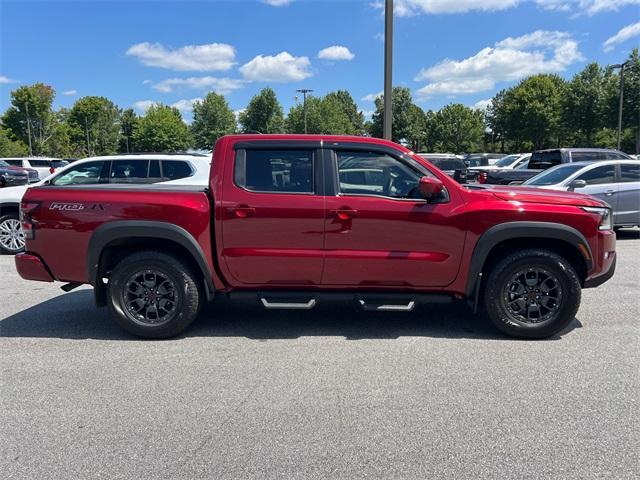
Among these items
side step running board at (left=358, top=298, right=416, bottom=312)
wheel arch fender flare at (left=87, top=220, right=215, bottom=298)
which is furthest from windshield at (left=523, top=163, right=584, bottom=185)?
wheel arch fender flare at (left=87, top=220, right=215, bottom=298)

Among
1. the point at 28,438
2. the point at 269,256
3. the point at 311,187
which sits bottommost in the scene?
the point at 28,438

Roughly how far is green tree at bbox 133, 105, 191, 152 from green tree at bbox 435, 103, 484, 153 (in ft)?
129

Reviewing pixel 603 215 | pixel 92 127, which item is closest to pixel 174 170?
pixel 603 215

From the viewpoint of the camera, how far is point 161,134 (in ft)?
269

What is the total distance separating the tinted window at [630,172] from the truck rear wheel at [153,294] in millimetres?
9503

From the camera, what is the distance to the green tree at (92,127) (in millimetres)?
89375

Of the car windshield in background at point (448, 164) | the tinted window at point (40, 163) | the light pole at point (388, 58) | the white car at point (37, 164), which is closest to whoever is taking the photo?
the light pole at point (388, 58)

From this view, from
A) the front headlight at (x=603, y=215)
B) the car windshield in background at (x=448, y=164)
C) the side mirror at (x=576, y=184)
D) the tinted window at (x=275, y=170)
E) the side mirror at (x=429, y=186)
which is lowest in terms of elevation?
the front headlight at (x=603, y=215)

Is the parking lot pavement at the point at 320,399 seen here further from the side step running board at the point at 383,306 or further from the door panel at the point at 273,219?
the door panel at the point at 273,219

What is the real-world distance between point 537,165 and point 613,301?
1098 cm

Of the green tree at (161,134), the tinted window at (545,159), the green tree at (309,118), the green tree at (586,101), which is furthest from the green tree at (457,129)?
the tinted window at (545,159)

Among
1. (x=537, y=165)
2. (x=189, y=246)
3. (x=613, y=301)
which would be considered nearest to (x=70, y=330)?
(x=189, y=246)

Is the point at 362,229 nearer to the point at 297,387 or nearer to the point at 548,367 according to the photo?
the point at 297,387

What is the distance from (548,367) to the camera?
165 inches
